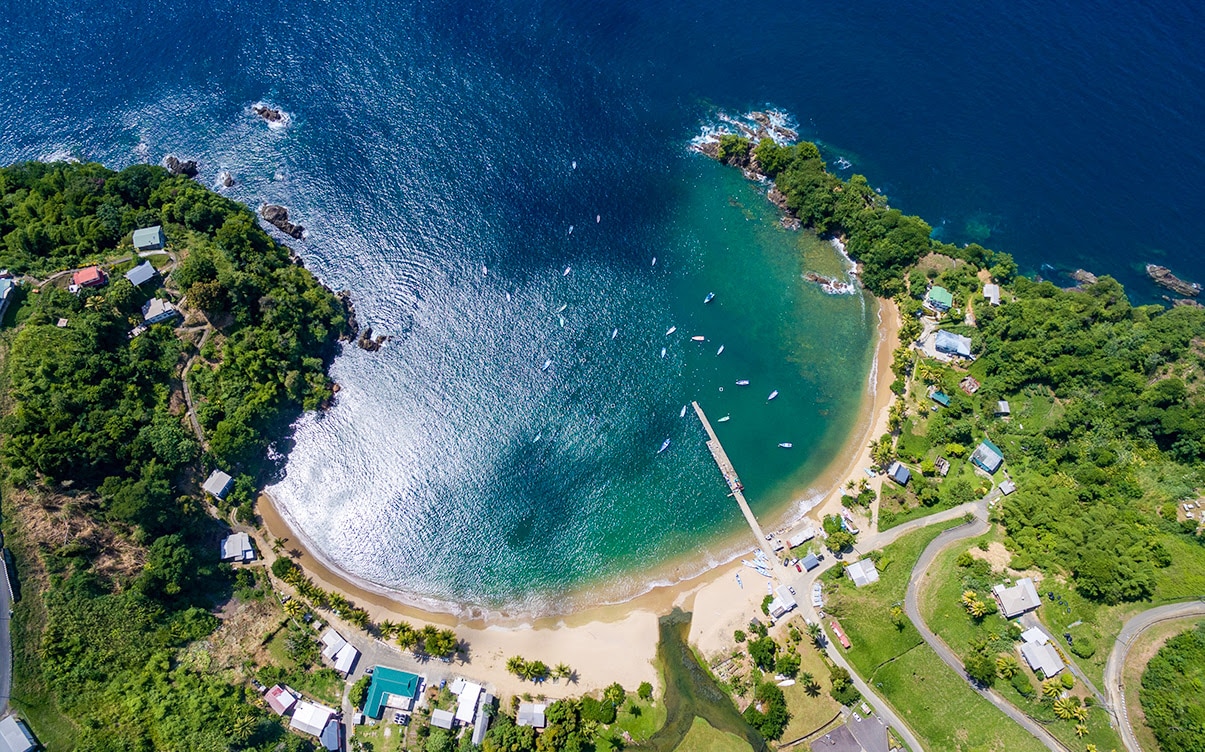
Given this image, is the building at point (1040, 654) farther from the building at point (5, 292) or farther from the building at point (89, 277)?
the building at point (5, 292)

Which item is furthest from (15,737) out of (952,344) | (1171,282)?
(1171,282)

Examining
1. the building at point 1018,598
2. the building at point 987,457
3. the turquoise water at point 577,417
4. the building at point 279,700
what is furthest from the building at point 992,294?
the building at point 279,700

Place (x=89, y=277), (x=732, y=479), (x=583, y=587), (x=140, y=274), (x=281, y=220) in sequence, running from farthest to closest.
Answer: (x=281, y=220) < (x=732, y=479) < (x=140, y=274) < (x=89, y=277) < (x=583, y=587)

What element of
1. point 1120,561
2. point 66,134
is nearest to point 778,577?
point 1120,561

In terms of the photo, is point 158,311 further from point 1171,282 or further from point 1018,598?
point 1171,282

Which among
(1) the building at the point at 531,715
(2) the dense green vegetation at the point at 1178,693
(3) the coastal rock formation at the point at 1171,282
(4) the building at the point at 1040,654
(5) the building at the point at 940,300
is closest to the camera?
(2) the dense green vegetation at the point at 1178,693

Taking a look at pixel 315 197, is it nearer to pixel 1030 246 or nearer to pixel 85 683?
pixel 85 683
